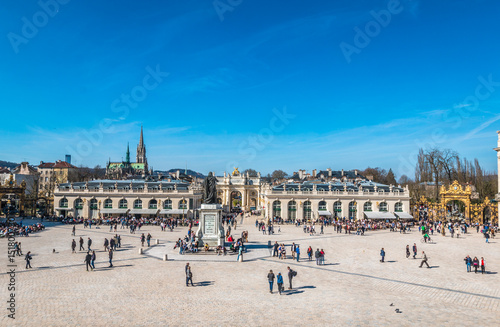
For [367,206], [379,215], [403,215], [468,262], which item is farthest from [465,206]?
[468,262]

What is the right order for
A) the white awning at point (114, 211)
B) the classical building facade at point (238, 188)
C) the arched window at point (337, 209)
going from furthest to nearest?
the classical building facade at point (238, 188), the arched window at point (337, 209), the white awning at point (114, 211)

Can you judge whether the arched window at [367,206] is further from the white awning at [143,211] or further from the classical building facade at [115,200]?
the white awning at [143,211]

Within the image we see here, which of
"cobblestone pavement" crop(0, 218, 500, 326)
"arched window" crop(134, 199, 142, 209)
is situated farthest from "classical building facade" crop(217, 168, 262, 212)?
"cobblestone pavement" crop(0, 218, 500, 326)

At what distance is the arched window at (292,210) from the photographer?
196ft

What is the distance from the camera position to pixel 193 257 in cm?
2614

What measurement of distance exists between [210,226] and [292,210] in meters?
32.4

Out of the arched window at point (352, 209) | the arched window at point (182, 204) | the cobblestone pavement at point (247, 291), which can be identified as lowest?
the cobblestone pavement at point (247, 291)

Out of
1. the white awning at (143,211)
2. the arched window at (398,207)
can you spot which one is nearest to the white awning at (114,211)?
the white awning at (143,211)

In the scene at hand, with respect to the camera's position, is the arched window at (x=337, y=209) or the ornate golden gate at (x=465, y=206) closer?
the ornate golden gate at (x=465, y=206)

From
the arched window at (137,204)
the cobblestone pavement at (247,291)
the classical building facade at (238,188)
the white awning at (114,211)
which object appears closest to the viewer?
the cobblestone pavement at (247,291)

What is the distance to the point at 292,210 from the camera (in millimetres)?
59844

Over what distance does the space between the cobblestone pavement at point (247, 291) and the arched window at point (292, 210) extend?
31129 millimetres

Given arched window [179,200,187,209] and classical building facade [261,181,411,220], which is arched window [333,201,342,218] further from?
arched window [179,200,187,209]

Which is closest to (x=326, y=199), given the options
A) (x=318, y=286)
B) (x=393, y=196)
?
(x=393, y=196)
